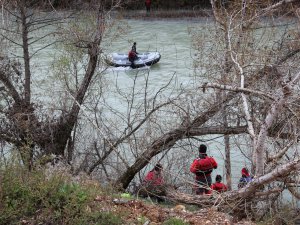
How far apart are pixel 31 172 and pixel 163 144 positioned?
5644 mm

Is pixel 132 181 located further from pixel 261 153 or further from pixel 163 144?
pixel 261 153

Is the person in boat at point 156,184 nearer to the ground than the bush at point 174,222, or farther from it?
nearer to the ground

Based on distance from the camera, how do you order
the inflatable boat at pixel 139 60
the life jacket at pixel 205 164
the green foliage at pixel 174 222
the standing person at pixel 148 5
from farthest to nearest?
the standing person at pixel 148 5 → the inflatable boat at pixel 139 60 → the life jacket at pixel 205 164 → the green foliage at pixel 174 222

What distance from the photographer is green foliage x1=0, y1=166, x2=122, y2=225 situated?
4.95m

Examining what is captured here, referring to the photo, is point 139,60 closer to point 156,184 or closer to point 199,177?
point 199,177

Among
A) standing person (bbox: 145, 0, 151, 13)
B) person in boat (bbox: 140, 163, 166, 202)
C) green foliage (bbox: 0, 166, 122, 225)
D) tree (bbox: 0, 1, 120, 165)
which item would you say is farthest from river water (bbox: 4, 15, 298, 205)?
green foliage (bbox: 0, 166, 122, 225)

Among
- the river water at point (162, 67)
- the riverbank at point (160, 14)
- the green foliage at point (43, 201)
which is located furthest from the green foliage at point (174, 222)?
the riverbank at point (160, 14)

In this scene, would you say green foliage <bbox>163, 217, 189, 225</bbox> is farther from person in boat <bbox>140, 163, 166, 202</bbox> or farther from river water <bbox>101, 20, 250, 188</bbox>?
river water <bbox>101, 20, 250, 188</bbox>

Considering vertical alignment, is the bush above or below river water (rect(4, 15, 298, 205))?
above

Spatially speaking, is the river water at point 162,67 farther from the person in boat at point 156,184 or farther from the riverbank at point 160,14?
the person in boat at point 156,184

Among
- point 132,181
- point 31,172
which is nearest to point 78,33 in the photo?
point 132,181

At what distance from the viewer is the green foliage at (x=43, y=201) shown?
4953 mm

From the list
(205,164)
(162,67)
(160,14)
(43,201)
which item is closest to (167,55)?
(162,67)

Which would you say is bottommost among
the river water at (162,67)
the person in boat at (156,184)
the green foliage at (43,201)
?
the person in boat at (156,184)
